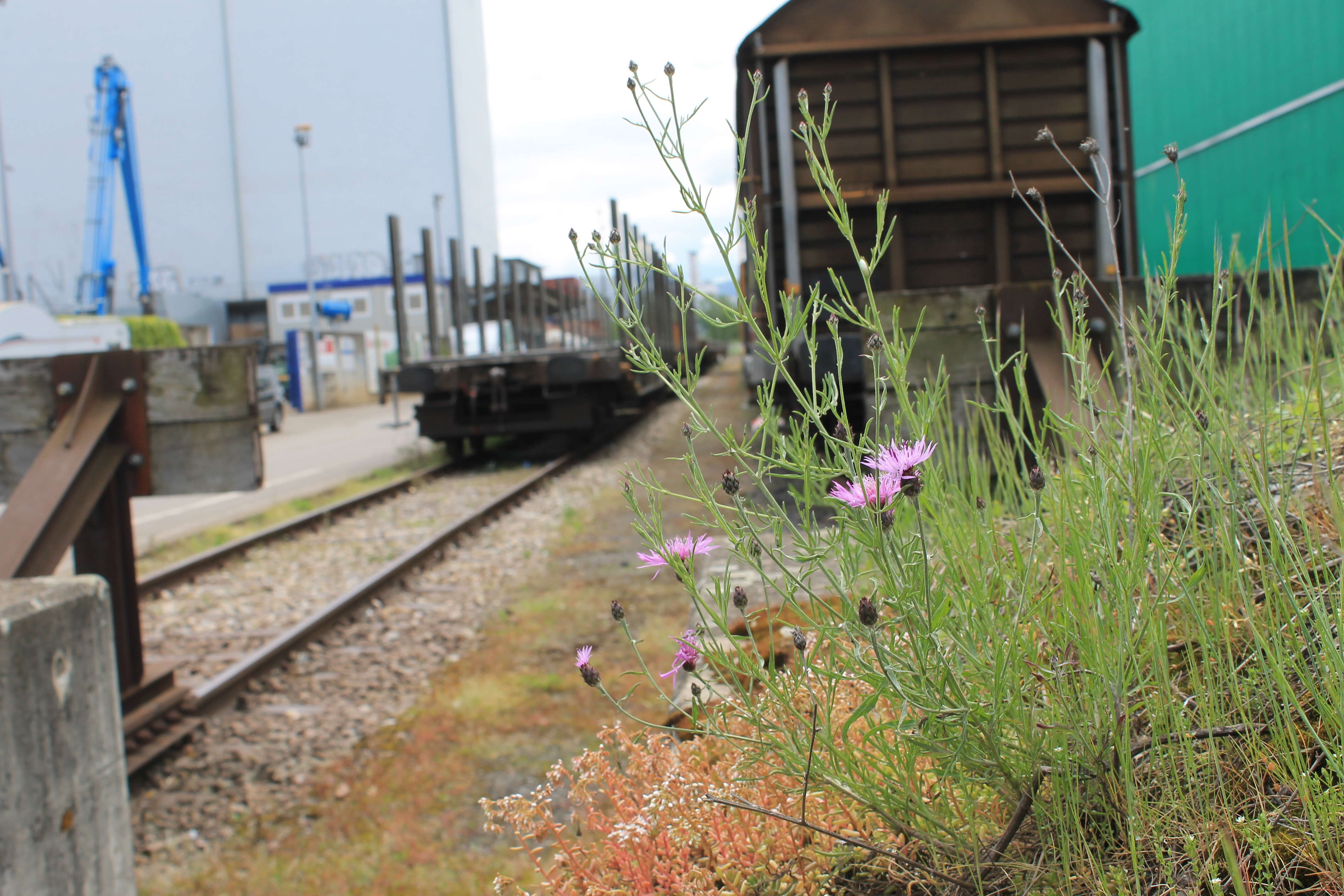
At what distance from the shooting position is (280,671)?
4512 mm

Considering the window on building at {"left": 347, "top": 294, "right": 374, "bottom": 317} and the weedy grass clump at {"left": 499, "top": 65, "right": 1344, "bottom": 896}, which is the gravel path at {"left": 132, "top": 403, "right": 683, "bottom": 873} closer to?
the weedy grass clump at {"left": 499, "top": 65, "right": 1344, "bottom": 896}

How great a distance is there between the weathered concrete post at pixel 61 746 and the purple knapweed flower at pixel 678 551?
5.74 feet

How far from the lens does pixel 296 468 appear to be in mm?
13602

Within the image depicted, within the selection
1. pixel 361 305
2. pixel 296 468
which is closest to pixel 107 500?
pixel 296 468

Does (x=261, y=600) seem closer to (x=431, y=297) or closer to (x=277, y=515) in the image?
(x=277, y=515)

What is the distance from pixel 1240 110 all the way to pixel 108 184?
3320 cm

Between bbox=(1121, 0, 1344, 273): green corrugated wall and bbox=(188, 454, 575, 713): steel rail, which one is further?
bbox=(1121, 0, 1344, 273): green corrugated wall

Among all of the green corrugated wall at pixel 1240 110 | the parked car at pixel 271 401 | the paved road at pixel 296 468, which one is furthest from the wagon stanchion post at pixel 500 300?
the green corrugated wall at pixel 1240 110

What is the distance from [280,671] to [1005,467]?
3875mm

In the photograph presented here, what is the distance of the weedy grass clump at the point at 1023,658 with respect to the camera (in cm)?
88

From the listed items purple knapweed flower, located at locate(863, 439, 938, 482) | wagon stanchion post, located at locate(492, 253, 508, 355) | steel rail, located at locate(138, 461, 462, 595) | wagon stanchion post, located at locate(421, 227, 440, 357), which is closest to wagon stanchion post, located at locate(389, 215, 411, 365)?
wagon stanchion post, located at locate(421, 227, 440, 357)

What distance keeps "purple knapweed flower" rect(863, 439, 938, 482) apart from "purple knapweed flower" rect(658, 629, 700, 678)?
29cm

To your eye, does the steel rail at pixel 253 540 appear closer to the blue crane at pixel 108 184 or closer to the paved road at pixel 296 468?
the paved road at pixel 296 468

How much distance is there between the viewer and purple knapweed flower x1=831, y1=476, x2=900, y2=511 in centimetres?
82
